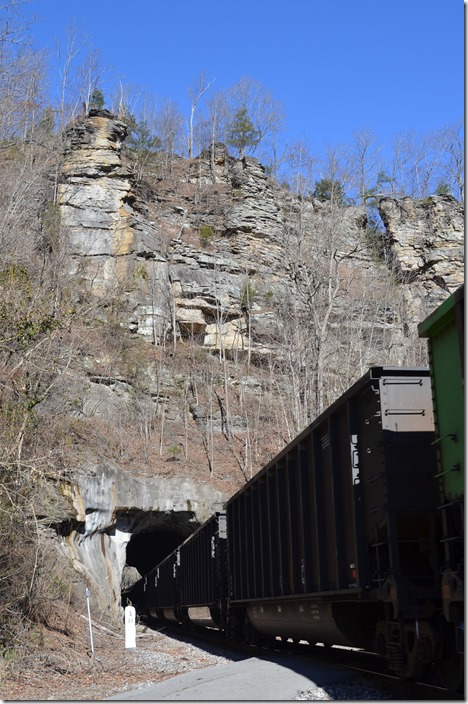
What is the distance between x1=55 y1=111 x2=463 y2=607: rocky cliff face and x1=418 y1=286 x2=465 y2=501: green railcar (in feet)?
68.6

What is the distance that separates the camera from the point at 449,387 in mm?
6445

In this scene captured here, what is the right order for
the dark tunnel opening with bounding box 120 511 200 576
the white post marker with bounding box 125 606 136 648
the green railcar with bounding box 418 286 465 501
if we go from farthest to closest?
the dark tunnel opening with bounding box 120 511 200 576
the white post marker with bounding box 125 606 136 648
the green railcar with bounding box 418 286 465 501

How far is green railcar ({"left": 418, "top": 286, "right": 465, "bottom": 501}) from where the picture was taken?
6.10 m

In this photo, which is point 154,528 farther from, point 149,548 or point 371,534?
point 371,534

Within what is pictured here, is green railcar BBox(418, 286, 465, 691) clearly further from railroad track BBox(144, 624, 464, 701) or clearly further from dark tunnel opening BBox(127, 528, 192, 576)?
dark tunnel opening BBox(127, 528, 192, 576)

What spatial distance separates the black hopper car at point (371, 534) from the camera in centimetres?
704

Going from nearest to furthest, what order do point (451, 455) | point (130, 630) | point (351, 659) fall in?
point (451, 455)
point (351, 659)
point (130, 630)

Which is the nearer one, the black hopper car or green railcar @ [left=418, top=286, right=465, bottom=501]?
green railcar @ [left=418, top=286, right=465, bottom=501]

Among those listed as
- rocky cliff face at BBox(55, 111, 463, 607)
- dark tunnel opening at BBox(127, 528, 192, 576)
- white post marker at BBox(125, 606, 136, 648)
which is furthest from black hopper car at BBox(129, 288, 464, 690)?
dark tunnel opening at BBox(127, 528, 192, 576)

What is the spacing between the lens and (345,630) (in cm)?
898

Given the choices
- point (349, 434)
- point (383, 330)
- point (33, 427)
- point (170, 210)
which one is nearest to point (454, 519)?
point (349, 434)

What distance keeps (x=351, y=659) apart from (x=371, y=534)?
14.7ft

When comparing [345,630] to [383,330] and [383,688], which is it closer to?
[383,688]

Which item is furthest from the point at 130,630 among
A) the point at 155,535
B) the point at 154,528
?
the point at 155,535
